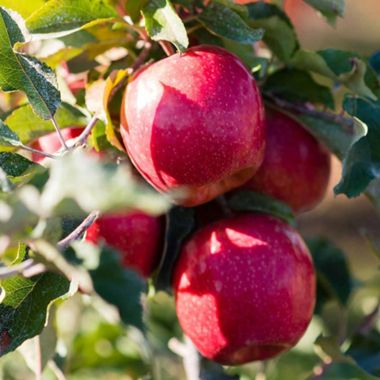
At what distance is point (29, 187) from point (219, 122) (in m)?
0.30

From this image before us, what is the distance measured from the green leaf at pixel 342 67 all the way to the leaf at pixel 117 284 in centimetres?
48

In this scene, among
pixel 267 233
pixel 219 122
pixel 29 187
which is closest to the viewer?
pixel 29 187

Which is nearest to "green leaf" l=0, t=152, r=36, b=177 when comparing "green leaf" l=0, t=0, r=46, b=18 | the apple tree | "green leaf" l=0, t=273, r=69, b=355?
the apple tree

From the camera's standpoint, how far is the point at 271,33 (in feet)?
3.44

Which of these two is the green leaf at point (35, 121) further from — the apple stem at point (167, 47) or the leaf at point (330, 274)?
the leaf at point (330, 274)

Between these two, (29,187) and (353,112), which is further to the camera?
(353,112)

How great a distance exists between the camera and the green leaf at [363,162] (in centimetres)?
92

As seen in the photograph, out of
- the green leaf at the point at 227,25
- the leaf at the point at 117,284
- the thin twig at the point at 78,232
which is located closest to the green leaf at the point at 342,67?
the green leaf at the point at 227,25

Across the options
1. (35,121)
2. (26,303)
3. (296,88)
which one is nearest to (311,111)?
(296,88)

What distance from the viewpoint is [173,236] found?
1001 millimetres

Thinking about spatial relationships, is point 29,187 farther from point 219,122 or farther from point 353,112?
point 353,112

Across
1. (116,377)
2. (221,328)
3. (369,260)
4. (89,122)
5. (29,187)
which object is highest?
(29,187)

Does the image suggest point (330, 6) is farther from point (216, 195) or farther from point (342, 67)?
point (216, 195)

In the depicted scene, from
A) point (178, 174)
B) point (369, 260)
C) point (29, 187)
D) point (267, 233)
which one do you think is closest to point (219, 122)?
point (178, 174)
